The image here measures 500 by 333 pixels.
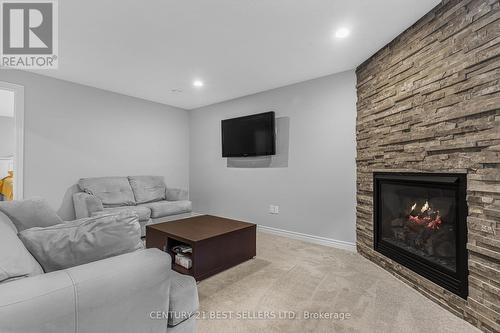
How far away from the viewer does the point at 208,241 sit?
2350mm

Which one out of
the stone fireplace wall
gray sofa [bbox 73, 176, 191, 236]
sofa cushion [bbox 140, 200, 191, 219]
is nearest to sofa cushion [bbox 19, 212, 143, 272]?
the stone fireplace wall

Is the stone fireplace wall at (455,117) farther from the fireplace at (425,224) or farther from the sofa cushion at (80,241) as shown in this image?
the sofa cushion at (80,241)

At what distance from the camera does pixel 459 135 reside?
179cm

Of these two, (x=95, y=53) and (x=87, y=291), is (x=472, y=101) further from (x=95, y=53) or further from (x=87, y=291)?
(x=95, y=53)

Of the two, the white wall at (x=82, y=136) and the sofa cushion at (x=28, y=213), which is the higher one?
the white wall at (x=82, y=136)

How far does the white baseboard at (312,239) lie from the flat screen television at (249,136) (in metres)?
1.24

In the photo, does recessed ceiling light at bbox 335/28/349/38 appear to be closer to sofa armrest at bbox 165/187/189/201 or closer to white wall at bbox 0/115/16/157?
sofa armrest at bbox 165/187/189/201

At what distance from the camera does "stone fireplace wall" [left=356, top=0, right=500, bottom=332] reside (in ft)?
5.16

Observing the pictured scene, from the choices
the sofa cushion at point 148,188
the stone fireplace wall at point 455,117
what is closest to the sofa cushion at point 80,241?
the stone fireplace wall at point 455,117

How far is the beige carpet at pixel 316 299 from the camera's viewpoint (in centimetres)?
166

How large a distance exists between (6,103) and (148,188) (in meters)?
3.62

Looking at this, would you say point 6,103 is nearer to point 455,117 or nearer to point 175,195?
point 175,195

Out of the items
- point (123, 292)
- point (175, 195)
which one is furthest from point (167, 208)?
point (123, 292)

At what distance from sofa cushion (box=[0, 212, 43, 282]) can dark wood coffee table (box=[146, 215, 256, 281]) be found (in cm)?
138
